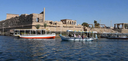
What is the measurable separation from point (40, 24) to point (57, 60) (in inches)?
2345

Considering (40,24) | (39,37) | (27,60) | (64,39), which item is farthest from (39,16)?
(27,60)

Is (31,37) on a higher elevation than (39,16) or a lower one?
lower

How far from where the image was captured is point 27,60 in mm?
14344

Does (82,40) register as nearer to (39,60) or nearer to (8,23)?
(39,60)

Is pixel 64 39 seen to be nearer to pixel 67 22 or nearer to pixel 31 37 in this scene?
pixel 31 37

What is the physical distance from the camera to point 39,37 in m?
47.8

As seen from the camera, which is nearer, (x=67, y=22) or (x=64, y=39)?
(x=64, y=39)

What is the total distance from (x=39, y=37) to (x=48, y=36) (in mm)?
3189

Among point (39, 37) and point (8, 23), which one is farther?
point (8, 23)

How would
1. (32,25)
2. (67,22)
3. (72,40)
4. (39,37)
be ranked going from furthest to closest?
1. (67,22)
2. (32,25)
3. (39,37)
4. (72,40)

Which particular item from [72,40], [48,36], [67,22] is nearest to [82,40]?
[72,40]

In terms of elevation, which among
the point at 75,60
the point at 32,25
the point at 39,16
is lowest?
the point at 75,60

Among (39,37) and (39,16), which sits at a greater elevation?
(39,16)

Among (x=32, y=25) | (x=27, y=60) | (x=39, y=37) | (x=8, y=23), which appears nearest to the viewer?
(x=27, y=60)
